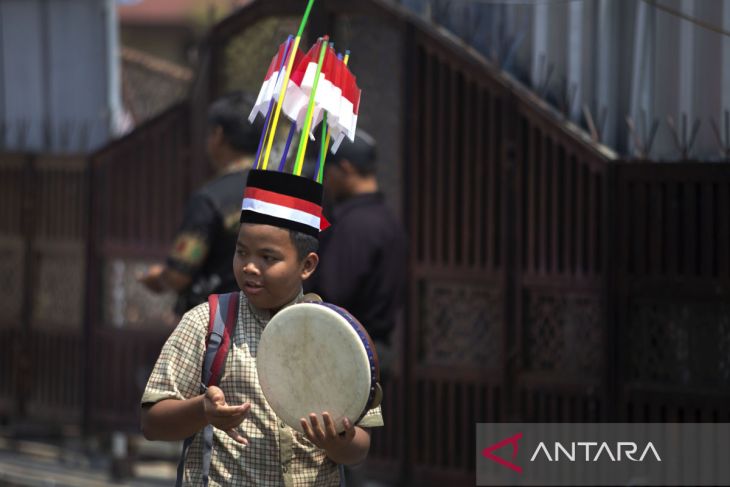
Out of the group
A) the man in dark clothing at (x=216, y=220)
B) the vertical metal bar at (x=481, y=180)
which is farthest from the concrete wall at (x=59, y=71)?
the man in dark clothing at (x=216, y=220)

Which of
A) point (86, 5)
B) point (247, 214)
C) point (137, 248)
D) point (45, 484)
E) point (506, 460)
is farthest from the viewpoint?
point (86, 5)

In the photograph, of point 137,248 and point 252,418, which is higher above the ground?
point 137,248

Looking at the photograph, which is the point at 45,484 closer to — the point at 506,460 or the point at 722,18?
the point at 506,460

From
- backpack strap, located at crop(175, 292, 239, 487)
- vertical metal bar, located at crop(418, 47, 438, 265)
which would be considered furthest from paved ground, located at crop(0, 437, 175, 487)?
backpack strap, located at crop(175, 292, 239, 487)

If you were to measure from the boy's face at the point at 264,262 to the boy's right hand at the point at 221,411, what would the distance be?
0.32 metres

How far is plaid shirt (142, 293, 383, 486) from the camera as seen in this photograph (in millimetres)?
3797

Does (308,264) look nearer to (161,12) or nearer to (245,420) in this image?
(245,420)

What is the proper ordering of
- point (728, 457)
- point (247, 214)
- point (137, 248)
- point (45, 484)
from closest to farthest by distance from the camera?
1. point (247, 214)
2. point (728, 457)
3. point (45, 484)
4. point (137, 248)

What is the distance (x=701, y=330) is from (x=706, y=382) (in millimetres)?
234

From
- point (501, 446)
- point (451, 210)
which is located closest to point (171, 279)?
point (451, 210)

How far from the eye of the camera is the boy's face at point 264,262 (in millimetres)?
3775

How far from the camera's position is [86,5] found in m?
9.65

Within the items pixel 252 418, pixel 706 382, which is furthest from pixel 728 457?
pixel 252 418

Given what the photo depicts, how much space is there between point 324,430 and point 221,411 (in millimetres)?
266
